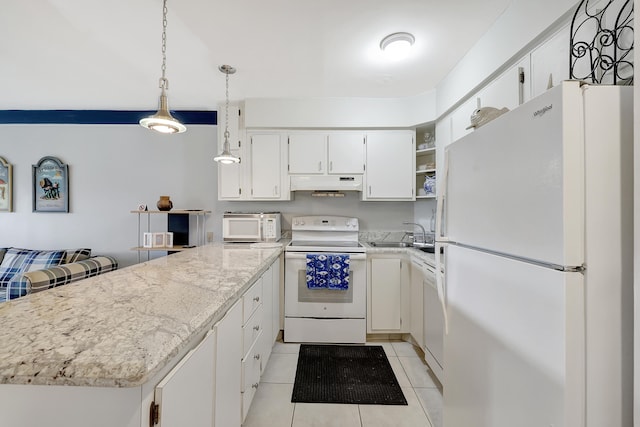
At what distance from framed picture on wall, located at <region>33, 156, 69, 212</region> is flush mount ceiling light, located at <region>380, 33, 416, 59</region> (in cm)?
398

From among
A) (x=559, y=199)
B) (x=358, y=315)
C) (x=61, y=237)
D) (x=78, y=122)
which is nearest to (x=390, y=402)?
(x=358, y=315)

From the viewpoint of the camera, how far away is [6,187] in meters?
3.33

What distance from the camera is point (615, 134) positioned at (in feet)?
2.41

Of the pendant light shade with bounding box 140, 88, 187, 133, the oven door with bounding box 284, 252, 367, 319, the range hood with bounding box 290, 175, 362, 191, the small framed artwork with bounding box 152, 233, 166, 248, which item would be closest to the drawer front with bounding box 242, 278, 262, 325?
the oven door with bounding box 284, 252, 367, 319

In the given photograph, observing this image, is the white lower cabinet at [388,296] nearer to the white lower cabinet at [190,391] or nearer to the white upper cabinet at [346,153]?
the white upper cabinet at [346,153]

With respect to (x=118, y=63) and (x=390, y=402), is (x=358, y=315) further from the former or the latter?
(x=118, y=63)

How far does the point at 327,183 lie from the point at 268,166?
2.30ft

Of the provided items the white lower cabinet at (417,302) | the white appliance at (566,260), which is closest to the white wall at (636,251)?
the white appliance at (566,260)

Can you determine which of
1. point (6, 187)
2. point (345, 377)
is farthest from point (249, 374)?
point (6, 187)

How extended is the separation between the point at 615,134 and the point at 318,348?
2.49 m

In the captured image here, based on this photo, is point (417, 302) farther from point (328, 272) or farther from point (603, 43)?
point (603, 43)

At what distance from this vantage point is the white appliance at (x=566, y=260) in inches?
28.7

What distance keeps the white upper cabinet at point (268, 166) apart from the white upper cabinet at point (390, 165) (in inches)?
37.6

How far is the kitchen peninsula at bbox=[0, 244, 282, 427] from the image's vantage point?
58 cm
